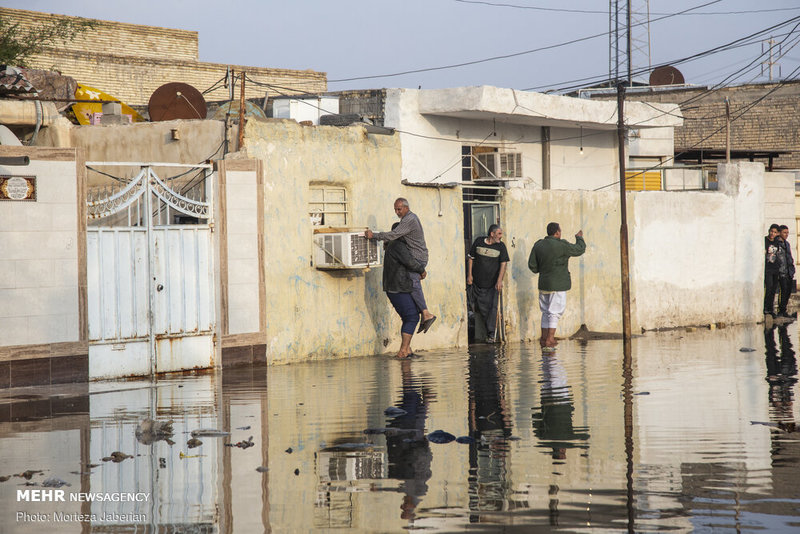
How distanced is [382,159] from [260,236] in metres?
2.61

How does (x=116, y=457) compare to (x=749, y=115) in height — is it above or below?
below

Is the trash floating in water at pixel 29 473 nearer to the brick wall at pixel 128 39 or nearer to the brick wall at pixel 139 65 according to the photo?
the brick wall at pixel 139 65

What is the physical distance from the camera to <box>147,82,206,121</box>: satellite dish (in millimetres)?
16328

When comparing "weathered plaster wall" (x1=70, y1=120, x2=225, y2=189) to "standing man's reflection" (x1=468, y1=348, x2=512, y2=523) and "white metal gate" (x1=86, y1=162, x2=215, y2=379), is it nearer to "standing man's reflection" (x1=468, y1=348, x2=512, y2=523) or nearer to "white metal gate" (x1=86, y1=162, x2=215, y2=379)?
"white metal gate" (x1=86, y1=162, x2=215, y2=379)

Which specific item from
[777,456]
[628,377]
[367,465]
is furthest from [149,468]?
[628,377]

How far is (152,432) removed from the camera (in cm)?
798

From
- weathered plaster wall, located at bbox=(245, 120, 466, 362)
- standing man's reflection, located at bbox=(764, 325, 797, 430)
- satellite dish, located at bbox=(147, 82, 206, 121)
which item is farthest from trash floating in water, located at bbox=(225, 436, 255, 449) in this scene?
satellite dish, located at bbox=(147, 82, 206, 121)

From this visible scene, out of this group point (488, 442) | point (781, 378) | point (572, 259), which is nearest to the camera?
point (488, 442)

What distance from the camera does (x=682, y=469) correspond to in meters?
6.58

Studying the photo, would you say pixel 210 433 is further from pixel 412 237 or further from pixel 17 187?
pixel 412 237

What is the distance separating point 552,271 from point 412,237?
8.02 feet

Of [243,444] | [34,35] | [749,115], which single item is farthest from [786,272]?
[34,35]

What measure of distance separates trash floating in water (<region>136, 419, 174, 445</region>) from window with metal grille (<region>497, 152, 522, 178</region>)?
631 inches

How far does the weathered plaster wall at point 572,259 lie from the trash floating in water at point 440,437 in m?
9.37
